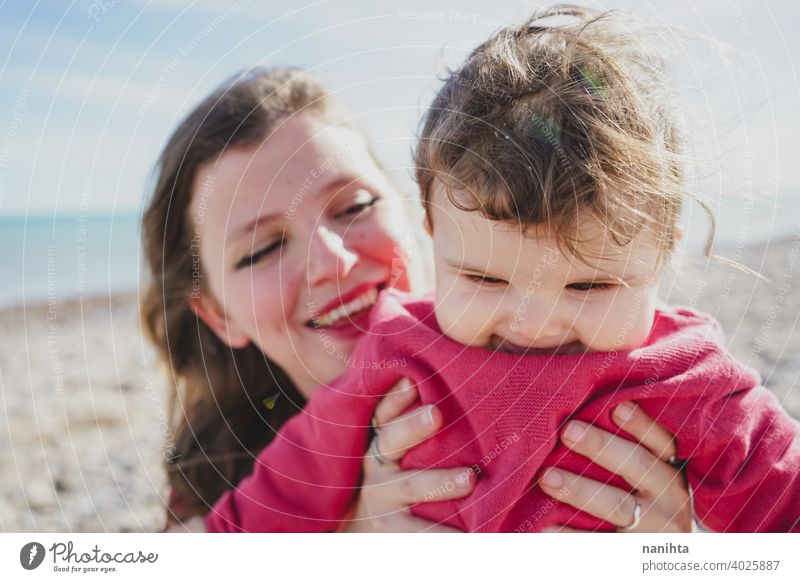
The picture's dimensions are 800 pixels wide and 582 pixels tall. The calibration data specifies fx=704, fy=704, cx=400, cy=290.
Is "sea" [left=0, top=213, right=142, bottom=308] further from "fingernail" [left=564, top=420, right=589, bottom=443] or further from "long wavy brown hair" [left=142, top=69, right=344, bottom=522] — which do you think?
"fingernail" [left=564, top=420, right=589, bottom=443]

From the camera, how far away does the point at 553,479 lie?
2.51ft

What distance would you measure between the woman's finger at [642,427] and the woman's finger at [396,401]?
0.75 feet

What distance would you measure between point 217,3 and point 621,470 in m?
0.83

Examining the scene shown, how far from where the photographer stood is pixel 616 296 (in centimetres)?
70

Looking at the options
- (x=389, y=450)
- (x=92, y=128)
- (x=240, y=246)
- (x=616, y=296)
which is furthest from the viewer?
Answer: (x=92, y=128)

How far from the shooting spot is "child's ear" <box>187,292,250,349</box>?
43.6 inches

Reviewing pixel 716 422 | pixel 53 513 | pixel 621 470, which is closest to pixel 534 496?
pixel 621 470

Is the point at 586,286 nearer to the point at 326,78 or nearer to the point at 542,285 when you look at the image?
the point at 542,285

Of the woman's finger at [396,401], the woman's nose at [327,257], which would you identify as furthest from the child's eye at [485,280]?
the woman's nose at [327,257]

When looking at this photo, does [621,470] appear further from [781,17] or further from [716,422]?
[781,17]

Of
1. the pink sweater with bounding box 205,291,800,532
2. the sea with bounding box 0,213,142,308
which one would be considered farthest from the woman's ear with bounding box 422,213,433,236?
the sea with bounding box 0,213,142,308

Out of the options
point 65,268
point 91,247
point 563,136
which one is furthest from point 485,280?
point 91,247

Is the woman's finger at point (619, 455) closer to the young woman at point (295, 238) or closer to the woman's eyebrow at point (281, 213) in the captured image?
the young woman at point (295, 238)

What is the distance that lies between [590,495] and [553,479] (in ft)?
0.16
